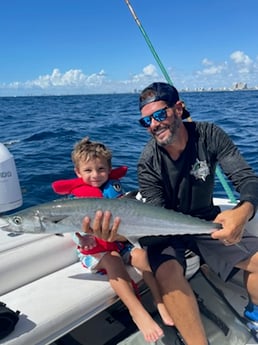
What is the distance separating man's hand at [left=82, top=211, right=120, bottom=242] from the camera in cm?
235

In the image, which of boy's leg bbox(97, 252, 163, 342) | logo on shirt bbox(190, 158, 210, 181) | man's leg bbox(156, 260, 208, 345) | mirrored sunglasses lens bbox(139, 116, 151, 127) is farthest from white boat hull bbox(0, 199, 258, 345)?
mirrored sunglasses lens bbox(139, 116, 151, 127)

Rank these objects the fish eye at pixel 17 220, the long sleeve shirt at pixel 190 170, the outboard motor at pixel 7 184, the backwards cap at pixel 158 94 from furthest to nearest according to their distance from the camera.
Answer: the outboard motor at pixel 7 184 → the long sleeve shirt at pixel 190 170 → the backwards cap at pixel 158 94 → the fish eye at pixel 17 220

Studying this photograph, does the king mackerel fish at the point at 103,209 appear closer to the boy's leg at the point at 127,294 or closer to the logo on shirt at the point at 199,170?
the boy's leg at the point at 127,294

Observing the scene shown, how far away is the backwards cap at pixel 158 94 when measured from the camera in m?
2.75

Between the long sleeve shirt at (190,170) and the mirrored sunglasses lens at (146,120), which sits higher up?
the mirrored sunglasses lens at (146,120)

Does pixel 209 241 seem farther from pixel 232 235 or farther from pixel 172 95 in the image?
pixel 172 95

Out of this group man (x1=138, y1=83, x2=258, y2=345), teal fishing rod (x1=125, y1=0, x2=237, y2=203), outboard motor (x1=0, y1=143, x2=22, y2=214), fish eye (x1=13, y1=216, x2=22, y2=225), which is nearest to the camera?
fish eye (x1=13, y1=216, x2=22, y2=225)

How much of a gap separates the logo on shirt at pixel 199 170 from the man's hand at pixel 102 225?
2.82 feet

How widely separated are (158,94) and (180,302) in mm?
1503

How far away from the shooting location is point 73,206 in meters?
2.37

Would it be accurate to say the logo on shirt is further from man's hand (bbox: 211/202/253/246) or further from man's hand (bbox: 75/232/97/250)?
man's hand (bbox: 75/232/97/250)

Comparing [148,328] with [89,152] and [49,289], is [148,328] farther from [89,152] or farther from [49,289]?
[89,152]

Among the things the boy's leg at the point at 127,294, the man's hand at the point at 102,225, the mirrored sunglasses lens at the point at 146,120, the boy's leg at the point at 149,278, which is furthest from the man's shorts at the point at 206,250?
the mirrored sunglasses lens at the point at 146,120

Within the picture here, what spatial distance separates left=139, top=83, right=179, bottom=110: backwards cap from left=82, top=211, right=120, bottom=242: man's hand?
3.14ft
